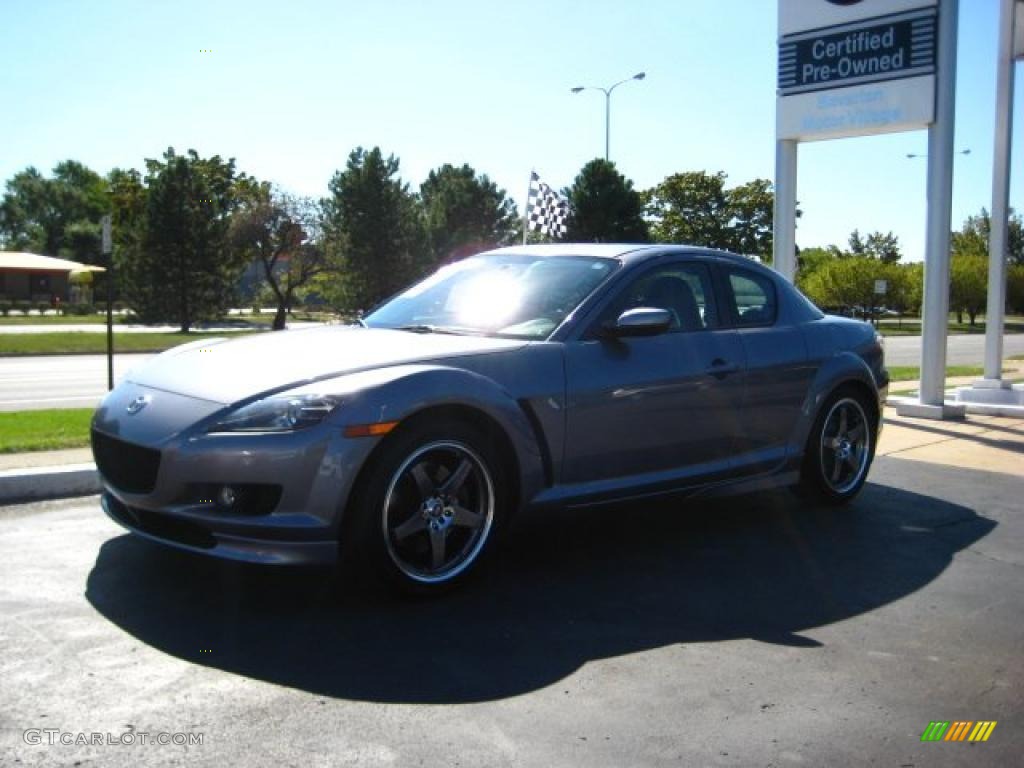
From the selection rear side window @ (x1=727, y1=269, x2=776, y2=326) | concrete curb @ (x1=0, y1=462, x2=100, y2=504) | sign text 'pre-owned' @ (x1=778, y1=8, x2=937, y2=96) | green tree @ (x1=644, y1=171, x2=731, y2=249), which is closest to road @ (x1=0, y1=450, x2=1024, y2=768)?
concrete curb @ (x1=0, y1=462, x2=100, y2=504)

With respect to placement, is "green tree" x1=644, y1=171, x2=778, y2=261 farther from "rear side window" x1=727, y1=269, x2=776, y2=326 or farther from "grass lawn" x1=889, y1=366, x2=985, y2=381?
"rear side window" x1=727, y1=269, x2=776, y2=326

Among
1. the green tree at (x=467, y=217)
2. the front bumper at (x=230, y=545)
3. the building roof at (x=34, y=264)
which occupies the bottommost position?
the front bumper at (x=230, y=545)

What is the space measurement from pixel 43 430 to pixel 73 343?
19299 mm

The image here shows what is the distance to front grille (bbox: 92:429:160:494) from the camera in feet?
13.0

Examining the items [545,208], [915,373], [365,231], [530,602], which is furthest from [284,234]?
[530,602]

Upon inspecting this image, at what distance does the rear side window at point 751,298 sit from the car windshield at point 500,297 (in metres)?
0.92

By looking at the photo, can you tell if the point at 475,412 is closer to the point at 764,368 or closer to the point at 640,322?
the point at 640,322

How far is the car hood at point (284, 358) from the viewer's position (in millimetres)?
4062

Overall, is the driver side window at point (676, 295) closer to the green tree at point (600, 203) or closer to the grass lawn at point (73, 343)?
the grass lawn at point (73, 343)

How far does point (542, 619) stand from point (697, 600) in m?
0.75

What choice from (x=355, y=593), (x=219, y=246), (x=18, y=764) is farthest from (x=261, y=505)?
(x=219, y=246)

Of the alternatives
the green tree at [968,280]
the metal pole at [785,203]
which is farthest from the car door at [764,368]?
the green tree at [968,280]

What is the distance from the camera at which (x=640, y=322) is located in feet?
15.3

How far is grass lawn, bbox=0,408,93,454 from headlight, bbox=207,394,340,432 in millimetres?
4025
